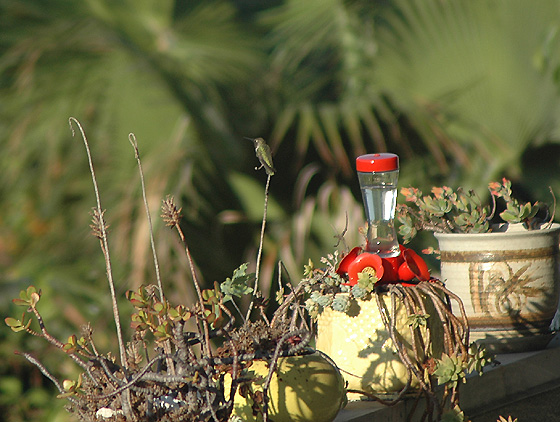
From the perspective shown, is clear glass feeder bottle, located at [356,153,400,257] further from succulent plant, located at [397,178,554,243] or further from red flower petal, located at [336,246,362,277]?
succulent plant, located at [397,178,554,243]

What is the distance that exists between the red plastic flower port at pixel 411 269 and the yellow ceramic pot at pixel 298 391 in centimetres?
30

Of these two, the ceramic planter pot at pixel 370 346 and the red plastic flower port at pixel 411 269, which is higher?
the red plastic flower port at pixel 411 269

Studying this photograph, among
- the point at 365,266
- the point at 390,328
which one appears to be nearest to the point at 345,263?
the point at 365,266

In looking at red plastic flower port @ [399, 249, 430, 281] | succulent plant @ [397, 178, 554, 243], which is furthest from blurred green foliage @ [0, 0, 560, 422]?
red plastic flower port @ [399, 249, 430, 281]

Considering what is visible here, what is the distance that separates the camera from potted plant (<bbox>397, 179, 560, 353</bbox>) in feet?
6.07

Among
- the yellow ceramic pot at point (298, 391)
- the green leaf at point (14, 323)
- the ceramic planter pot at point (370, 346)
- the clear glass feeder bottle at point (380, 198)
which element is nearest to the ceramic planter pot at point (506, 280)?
the clear glass feeder bottle at point (380, 198)

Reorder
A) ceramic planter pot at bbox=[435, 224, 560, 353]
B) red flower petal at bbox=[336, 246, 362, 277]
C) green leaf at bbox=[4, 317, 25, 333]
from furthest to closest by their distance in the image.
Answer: ceramic planter pot at bbox=[435, 224, 560, 353]
red flower petal at bbox=[336, 246, 362, 277]
green leaf at bbox=[4, 317, 25, 333]

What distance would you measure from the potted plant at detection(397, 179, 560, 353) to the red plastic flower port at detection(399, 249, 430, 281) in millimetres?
463

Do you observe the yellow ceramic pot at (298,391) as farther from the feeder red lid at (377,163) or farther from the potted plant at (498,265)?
the potted plant at (498,265)

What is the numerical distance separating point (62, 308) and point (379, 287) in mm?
1573

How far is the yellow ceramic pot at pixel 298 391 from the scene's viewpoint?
115cm

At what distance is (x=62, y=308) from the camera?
103 inches

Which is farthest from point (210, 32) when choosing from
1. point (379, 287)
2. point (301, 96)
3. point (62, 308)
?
point (379, 287)

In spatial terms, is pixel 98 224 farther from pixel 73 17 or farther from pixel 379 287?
pixel 73 17
